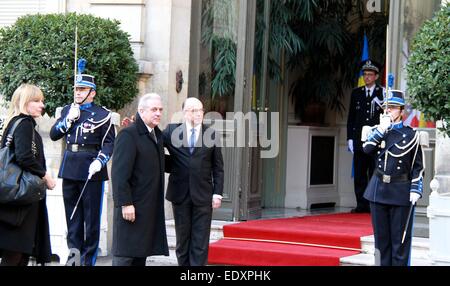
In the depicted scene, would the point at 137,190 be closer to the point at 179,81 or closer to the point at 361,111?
the point at 179,81

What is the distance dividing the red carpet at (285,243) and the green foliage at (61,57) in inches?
77.7

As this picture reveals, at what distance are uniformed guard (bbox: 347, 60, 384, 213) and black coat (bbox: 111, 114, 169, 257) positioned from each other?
16.4 ft

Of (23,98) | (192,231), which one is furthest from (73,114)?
(192,231)

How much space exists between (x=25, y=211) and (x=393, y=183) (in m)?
3.24

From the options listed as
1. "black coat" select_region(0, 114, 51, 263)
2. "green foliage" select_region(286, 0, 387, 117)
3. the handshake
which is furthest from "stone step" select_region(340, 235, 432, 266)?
"green foliage" select_region(286, 0, 387, 117)

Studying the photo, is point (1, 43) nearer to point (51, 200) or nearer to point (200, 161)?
point (51, 200)

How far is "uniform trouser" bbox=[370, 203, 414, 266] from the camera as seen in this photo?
8.79m

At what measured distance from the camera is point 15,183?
7953 mm

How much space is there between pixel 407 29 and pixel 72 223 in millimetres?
4148

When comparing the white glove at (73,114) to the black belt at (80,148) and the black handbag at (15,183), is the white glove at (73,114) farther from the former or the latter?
the black handbag at (15,183)

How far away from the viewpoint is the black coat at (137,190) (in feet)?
26.1

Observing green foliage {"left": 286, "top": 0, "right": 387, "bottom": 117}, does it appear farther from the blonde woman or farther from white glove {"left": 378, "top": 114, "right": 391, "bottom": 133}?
the blonde woman

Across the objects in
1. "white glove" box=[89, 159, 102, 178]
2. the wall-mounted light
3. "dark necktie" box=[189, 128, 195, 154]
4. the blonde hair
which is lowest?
"white glove" box=[89, 159, 102, 178]

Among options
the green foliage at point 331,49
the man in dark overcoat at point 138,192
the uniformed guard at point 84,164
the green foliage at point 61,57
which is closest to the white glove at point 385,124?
the man in dark overcoat at point 138,192
